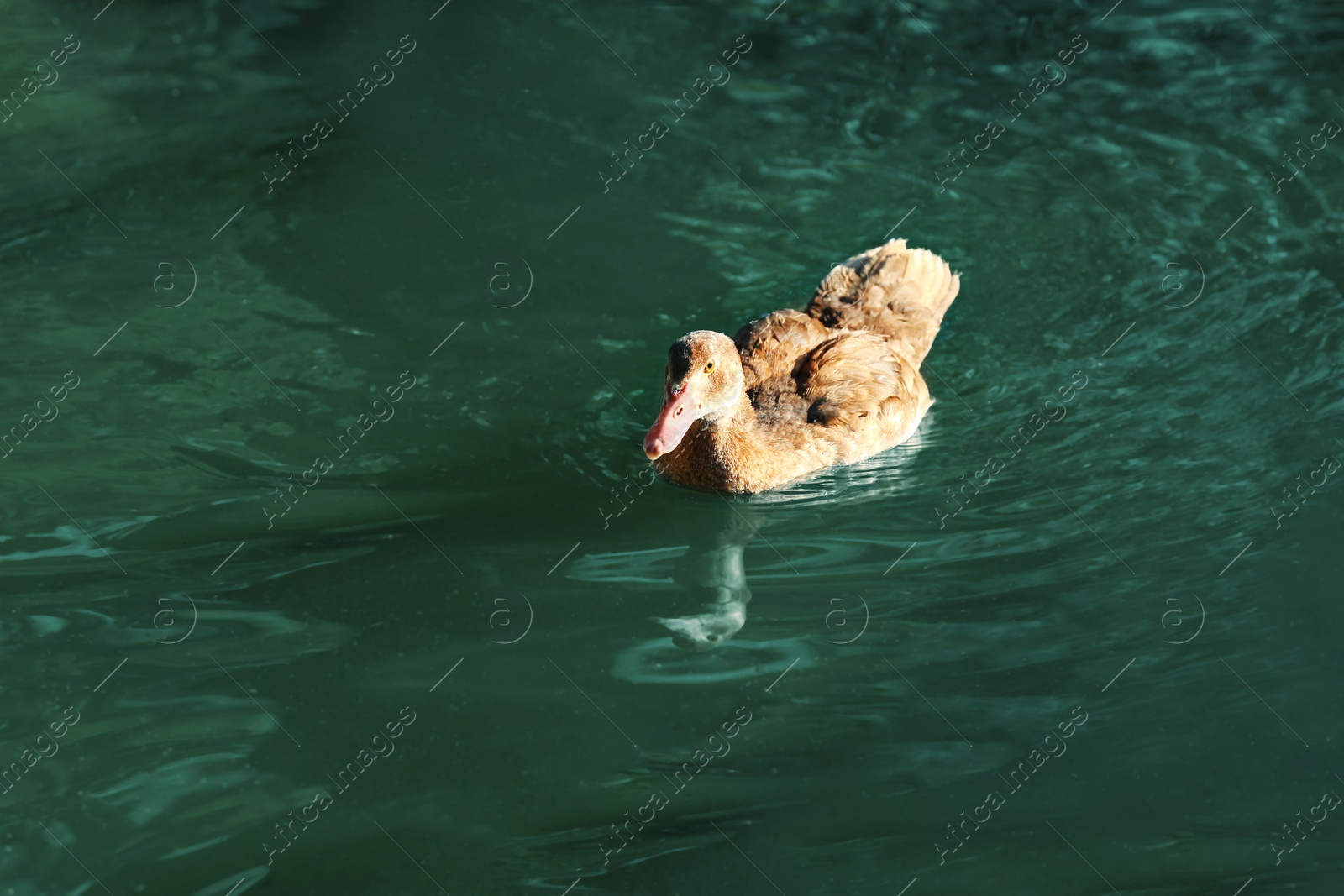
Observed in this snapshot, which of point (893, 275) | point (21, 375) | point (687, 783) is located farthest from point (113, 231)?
point (687, 783)

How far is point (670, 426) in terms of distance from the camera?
5773 millimetres

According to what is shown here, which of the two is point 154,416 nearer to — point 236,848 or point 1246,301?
point 236,848

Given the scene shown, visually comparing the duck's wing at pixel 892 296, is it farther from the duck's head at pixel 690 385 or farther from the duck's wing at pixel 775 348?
the duck's head at pixel 690 385

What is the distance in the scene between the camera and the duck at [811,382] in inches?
235

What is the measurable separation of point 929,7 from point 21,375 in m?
6.79

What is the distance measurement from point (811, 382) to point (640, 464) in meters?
0.96

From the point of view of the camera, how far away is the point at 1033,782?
4754mm

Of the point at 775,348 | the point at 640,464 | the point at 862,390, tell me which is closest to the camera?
the point at 640,464

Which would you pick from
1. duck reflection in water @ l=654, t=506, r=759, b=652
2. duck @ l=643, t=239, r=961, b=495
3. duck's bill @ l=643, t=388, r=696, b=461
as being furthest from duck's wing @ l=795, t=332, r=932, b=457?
duck's bill @ l=643, t=388, r=696, b=461

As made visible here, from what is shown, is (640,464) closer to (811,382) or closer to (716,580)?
(716,580)

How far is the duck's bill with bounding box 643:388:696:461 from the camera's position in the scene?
18.7ft

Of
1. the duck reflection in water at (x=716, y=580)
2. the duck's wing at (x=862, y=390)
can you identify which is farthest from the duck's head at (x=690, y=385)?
the duck's wing at (x=862, y=390)

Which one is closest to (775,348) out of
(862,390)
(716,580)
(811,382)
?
(811,382)

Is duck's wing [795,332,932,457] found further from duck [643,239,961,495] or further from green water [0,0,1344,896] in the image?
green water [0,0,1344,896]
